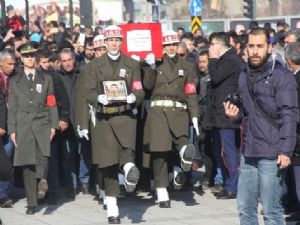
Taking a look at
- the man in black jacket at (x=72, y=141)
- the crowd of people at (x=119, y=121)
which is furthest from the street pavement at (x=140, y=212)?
Result: the man in black jacket at (x=72, y=141)

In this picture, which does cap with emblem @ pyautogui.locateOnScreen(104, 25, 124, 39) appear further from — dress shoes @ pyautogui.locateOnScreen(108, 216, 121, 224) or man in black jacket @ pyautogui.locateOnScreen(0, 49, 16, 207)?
dress shoes @ pyautogui.locateOnScreen(108, 216, 121, 224)

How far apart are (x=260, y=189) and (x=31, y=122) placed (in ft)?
14.0

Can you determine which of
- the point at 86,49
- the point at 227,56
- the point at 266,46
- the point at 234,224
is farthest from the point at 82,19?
the point at 266,46

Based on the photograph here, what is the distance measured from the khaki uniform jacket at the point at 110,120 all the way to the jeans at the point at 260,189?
287cm

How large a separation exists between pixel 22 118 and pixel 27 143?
0.98ft

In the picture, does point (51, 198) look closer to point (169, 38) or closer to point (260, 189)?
point (169, 38)

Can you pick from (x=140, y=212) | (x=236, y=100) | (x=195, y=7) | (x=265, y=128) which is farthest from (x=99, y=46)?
(x=195, y=7)

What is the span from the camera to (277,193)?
30.0 ft

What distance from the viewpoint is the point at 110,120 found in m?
12.0

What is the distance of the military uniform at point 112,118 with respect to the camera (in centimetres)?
1200

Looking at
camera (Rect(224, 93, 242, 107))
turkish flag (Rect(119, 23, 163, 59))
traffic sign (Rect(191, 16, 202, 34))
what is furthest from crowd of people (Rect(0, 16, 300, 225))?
traffic sign (Rect(191, 16, 202, 34))

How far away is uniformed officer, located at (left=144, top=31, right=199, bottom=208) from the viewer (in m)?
13.0

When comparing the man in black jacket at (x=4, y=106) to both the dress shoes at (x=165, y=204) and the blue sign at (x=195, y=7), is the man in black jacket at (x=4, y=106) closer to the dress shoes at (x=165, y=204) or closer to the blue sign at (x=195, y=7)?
the dress shoes at (x=165, y=204)

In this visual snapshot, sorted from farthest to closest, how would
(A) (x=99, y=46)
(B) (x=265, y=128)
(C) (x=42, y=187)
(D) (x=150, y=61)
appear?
(A) (x=99, y=46) < (C) (x=42, y=187) < (D) (x=150, y=61) < (B) (x=265, y=128)
